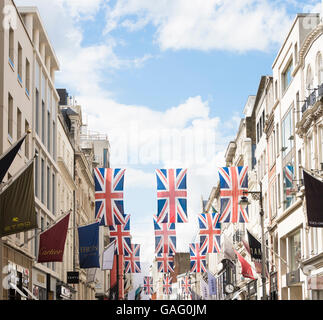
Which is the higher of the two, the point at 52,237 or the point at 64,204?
the point at 64,204

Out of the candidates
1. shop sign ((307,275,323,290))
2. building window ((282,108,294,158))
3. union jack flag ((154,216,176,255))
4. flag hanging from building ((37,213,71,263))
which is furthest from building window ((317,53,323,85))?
union jack flag ((154,216,176,255))

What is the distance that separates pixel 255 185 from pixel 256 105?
Result: 721cm

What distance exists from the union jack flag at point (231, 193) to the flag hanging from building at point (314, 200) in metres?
17.4

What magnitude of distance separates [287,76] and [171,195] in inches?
554

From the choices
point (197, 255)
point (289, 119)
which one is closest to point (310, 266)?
point (289, 119)

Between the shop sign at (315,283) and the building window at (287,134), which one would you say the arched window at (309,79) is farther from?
A: the shop sign at (315,283)

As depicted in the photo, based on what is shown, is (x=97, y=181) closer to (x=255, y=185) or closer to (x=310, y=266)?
(x=310, y=266)

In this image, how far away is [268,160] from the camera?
54781mm

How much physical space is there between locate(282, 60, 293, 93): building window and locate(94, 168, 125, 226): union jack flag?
1385 centimetres

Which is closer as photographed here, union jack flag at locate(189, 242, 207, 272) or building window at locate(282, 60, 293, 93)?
building window at locate(282, 60, 293, 93)

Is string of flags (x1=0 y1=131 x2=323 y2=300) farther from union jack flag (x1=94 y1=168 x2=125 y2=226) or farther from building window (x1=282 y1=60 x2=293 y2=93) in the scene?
building window (x1=282 y1=60 x2=293 y2=93)

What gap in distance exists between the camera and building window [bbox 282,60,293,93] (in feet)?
153

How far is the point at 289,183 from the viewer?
148 feet

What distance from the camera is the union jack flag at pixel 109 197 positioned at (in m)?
40.0
